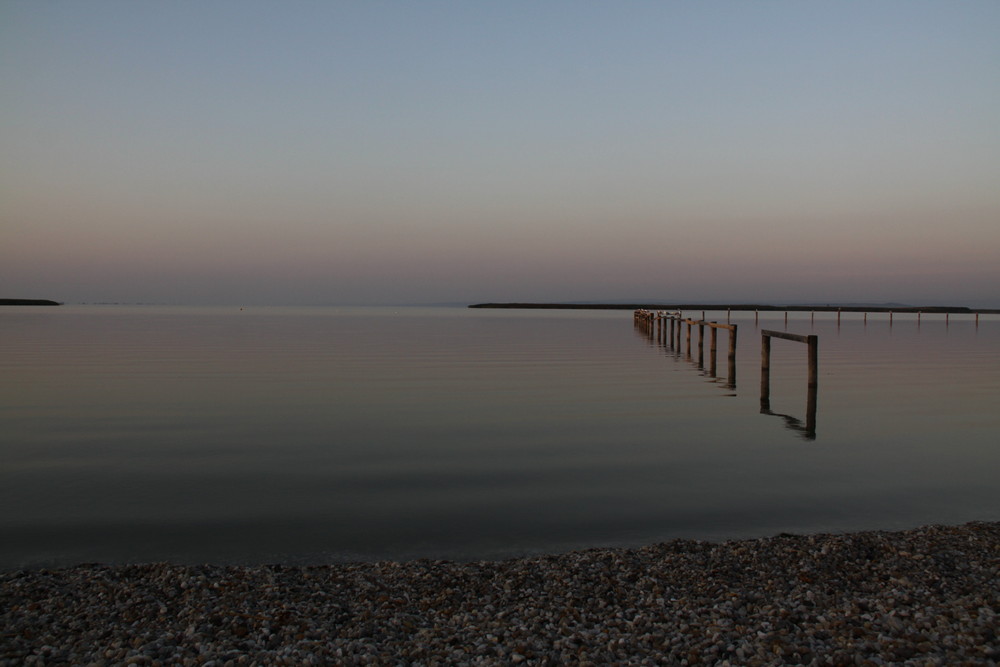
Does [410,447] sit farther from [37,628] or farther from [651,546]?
[37,628]

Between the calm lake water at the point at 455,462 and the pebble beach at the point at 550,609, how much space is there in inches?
47.0

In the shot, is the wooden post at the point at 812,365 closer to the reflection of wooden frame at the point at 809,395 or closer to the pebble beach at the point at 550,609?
the reflection of wooden frame at the point at 809,395

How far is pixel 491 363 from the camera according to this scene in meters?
32.9

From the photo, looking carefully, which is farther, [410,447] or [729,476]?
[410,447]

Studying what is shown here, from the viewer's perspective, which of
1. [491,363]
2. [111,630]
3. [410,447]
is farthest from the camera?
[491,363]

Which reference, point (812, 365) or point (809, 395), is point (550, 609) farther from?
point (812, 365)

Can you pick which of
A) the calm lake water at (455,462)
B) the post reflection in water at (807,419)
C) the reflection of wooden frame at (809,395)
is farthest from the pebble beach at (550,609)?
the reflection of wooden frame at (809,395)

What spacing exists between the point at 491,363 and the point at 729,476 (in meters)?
21.3

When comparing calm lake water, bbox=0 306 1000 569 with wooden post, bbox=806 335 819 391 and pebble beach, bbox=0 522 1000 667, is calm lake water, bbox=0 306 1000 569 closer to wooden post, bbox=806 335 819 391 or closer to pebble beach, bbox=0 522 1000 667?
wooden post, bbox=806 335 819 391

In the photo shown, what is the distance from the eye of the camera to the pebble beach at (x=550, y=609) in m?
5.32

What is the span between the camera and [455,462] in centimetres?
1298

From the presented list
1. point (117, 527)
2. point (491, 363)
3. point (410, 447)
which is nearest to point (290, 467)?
point (410, 447)

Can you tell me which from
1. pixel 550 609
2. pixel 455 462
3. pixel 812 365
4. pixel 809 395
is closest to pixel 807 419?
pixel 809 395

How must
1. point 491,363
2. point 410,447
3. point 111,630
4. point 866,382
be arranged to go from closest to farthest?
1. point 111,630
2. point 410,447
3. point 866,382
4. point 491,363
